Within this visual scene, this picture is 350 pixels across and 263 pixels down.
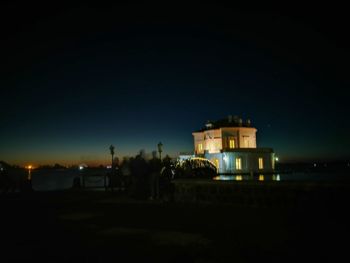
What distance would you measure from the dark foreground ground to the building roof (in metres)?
37.5

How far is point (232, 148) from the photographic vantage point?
44.6 m

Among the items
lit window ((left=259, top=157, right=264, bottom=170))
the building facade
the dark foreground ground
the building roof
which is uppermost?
the building roof

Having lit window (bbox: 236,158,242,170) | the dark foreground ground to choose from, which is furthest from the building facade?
the dark foreground ground

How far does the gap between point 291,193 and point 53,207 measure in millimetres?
10146

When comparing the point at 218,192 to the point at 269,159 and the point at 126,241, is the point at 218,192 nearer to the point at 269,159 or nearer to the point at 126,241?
the point at 126,241

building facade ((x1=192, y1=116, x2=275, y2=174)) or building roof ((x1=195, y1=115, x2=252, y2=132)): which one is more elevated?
building roof ((x1=195, y1=115, x2=252, y2=132))

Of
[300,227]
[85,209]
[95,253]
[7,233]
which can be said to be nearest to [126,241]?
[95,253]

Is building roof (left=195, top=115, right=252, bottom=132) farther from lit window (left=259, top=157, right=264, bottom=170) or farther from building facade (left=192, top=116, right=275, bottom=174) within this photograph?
lit window (left=259, top=157, right=264, bottom=170)

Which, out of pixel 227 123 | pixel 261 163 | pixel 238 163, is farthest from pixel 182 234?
pixel 227 123

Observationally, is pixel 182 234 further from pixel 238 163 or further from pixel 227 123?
pixel 227 123

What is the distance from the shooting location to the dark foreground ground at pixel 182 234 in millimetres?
6590

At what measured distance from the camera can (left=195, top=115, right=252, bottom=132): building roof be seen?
163 feet

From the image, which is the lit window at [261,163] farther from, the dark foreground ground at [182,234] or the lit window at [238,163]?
the dark foreground ground at [182,234]

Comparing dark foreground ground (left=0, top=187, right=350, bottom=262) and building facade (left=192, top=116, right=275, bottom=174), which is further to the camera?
building facade (left=192, top=116, right=275, bottom=174)
